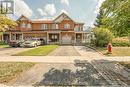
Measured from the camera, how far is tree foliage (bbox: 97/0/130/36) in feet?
46.2

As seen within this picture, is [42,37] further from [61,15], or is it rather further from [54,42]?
[61,15]

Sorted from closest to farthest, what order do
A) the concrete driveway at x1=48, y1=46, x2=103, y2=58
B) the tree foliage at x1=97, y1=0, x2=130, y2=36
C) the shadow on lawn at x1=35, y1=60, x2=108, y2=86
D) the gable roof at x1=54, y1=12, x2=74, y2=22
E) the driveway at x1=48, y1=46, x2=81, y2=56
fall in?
the shadow on lawn at x1=35, y1=60, x2=108, y2=86, the tree foliage at x1=97, y1=0, x2=130, y2=36, the concrete driveway at x1=48, y1=46, x2=103, y2=58, the driveway at x1=48, y1=46, x2=81, y2=56, the gable roof at x1=54, y1=12, x2=74, y2=22

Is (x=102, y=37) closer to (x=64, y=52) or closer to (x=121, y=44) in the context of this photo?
(x=121, y=44)

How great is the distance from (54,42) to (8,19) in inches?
1546

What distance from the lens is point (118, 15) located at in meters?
14.8

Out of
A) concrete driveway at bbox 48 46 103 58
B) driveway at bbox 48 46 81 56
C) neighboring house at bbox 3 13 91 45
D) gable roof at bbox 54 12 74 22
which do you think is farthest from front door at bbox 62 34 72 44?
driveway at bbox 48 46 81 56

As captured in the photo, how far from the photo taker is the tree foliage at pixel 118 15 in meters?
14.1

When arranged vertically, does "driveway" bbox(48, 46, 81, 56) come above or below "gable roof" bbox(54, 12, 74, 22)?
below

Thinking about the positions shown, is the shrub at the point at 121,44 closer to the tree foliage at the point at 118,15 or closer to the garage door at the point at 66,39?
the garage door at the point at 66,39

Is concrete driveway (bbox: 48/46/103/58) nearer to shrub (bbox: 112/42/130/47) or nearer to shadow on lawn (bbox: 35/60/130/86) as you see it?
shrub (bbox: 112/42/130/47)

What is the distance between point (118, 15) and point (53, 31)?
123 feet

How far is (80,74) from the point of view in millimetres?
12242

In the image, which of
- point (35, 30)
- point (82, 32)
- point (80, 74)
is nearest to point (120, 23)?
point (80, 74)

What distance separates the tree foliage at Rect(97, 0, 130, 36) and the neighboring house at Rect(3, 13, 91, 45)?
34551 millimetres
